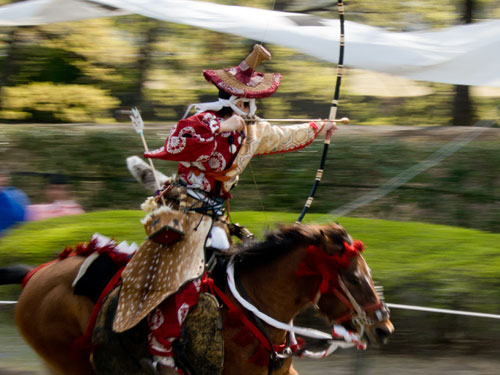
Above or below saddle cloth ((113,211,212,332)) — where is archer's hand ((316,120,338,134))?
above

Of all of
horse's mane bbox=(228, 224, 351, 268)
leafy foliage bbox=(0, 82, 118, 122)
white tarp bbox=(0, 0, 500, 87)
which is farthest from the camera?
leafy foliage bbox=(0, 82, 118, 122)

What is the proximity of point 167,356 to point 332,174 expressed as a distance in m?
5.04

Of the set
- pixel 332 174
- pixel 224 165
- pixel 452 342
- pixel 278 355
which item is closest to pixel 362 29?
pixel 332 174

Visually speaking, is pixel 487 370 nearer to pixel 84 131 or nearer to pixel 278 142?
pixel 278 142

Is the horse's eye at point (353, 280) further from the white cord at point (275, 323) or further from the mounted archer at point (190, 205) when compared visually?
the mounted archer at point (190, 205)

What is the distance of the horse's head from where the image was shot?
3801 millimetres

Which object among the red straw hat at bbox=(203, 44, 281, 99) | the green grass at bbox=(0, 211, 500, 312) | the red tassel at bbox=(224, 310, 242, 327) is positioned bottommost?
the green grass at bbox=(0, 211, 500, 312)

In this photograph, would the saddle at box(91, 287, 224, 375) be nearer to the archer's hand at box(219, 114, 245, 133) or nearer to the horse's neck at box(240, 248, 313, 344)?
the horse's neck at box(240, 248, 313, 344)

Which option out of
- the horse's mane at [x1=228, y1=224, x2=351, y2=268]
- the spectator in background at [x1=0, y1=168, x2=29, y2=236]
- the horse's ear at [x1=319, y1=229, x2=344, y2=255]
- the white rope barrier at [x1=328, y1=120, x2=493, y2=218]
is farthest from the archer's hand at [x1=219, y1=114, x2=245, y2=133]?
the spectator in background at [x1=0, y1=168, x2=29, y2=236]

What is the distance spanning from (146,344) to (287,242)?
0.96 meters

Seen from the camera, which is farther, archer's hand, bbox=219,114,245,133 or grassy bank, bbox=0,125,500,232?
grassy bank, bbox=0,125,500,232

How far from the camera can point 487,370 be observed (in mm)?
5277

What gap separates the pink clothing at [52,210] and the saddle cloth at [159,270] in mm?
4845

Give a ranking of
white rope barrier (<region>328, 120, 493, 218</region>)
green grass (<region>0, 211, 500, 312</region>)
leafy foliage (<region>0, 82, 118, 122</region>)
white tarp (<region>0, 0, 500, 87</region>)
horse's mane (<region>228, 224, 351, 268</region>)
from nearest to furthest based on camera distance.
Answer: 1. horse's mane (<region>228, 224, 351, 268</region>)
2. green grass (<region>0, 211, 500, 312</region>)
3. white tarp (<region>0, 0, 500, 87</region>)
4. white rope barrier (<region>328, 120, 493, 218</region>)
5. leafy foliage (<region>0, 82, 118, 122</region>)
